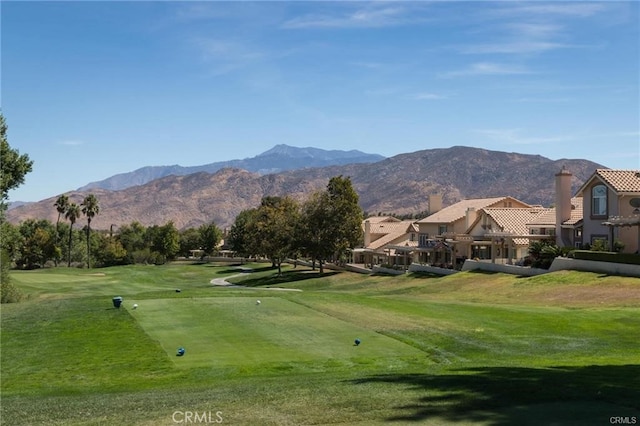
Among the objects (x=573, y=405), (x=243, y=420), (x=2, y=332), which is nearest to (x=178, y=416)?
(x=243, y=420)

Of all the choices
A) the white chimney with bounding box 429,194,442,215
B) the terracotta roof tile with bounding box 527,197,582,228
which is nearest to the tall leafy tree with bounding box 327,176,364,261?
the white chimney with bounding box 429,194,442,215

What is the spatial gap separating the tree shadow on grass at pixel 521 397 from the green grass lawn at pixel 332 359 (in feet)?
0.12

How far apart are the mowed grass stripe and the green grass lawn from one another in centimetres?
9

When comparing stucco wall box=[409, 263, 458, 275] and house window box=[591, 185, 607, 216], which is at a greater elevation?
house window box=[591, 185, 607, 216]

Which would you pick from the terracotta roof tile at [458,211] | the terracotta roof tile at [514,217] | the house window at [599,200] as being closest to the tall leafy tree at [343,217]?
the terracotta roof tile at [458,211]

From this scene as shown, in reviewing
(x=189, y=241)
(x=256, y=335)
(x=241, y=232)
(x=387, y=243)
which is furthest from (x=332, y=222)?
(x=189, y=241)

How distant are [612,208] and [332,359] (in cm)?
3629

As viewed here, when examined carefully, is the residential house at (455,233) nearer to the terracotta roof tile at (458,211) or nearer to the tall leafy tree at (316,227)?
the terracotta roof tile at (458,211)

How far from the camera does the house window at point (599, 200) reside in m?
51.6

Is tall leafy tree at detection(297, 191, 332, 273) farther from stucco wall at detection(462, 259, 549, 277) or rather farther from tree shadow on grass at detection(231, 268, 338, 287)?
stucco wall at detection(462, 259, 549, 277)

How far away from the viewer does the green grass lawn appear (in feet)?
38.1

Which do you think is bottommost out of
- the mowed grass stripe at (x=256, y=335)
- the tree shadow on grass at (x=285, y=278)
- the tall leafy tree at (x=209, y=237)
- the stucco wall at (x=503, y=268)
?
the tree shadow on grass at (x=285, y=278)

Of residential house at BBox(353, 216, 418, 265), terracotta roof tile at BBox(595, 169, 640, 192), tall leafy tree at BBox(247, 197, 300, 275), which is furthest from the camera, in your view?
tall leafy tree at BBox(247, 197, 300, 275)

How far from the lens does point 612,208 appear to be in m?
50.2
